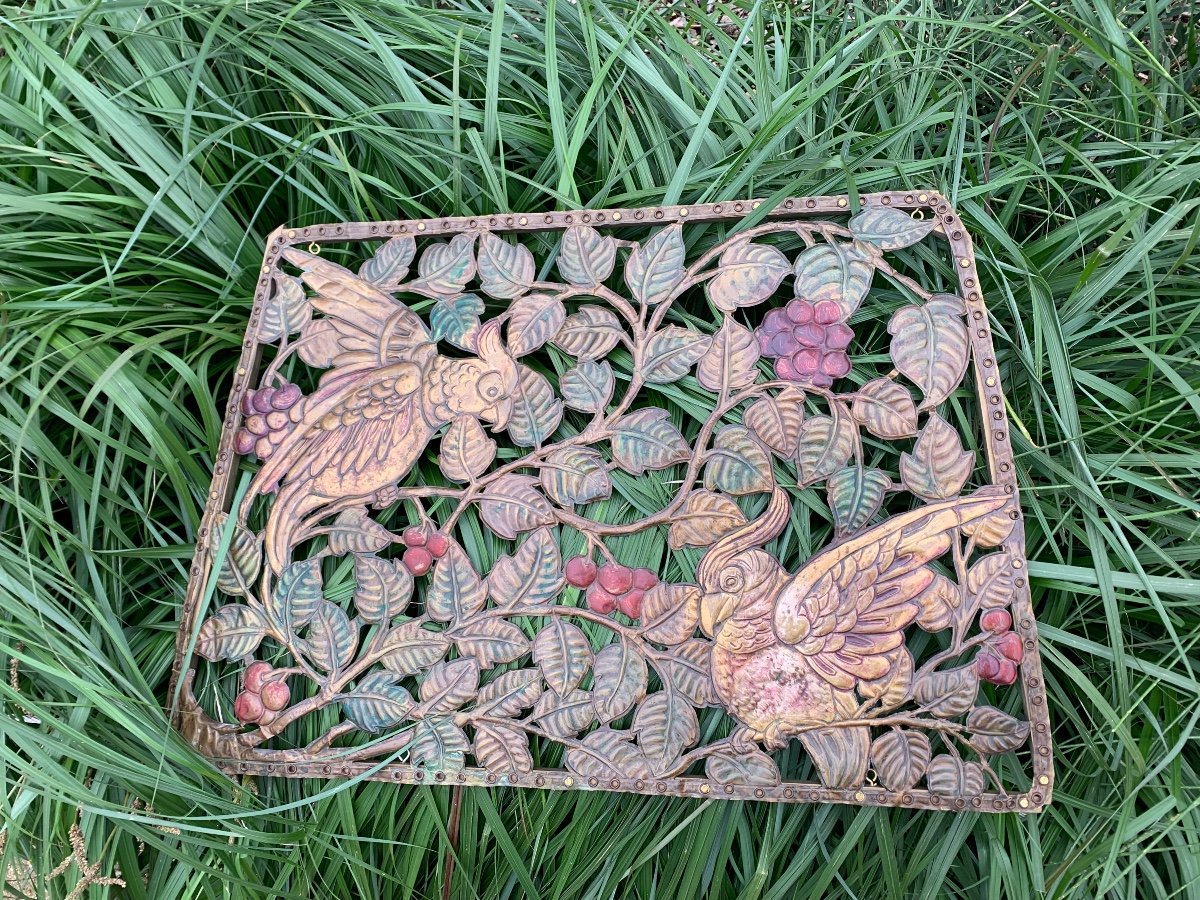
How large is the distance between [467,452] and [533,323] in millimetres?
181

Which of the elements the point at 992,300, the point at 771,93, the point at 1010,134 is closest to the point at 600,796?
the point at 992,300

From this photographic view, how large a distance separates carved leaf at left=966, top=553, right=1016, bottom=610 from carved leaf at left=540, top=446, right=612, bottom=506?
421mm

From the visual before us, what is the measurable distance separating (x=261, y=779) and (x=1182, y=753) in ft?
3.62

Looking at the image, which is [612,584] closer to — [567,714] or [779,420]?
[567,714]

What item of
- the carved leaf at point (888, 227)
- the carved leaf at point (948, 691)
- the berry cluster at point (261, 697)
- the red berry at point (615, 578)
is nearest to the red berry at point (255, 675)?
the berry cluster at point (261, 697)

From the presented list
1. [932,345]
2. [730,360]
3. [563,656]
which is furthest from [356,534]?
[932,345]

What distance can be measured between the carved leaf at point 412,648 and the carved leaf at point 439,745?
0.22 ft

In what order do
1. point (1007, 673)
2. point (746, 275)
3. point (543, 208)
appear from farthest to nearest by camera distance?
point (543, 208), point (746, 275), point (1007, 673)

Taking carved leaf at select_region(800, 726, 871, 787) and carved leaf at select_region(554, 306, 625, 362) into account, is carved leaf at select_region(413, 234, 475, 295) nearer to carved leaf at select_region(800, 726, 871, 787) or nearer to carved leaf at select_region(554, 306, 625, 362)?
carved leaf at select_region(554, 306, 625, 362)

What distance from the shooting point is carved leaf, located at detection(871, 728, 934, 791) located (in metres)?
0.86

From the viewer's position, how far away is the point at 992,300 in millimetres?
990

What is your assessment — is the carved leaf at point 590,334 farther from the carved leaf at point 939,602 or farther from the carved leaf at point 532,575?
the carved leaf at point 939,602

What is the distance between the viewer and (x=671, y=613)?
0.90 m

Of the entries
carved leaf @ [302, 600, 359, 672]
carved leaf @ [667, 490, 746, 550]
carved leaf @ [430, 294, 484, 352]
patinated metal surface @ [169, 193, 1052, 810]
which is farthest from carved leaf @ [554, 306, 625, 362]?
carved leaf @ [302, 600, 359, 672]
